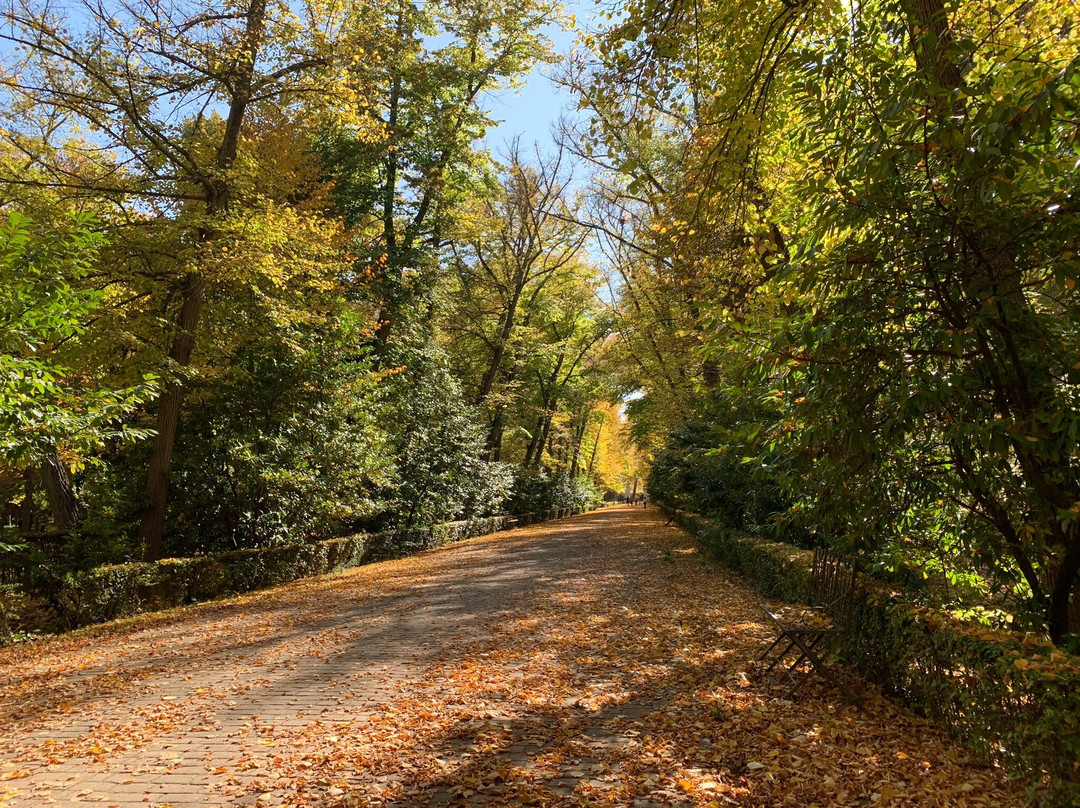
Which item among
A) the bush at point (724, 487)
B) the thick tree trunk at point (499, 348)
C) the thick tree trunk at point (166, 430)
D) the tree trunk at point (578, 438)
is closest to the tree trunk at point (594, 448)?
the tree trunk at point (578, 438)

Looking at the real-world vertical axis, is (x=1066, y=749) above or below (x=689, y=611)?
above

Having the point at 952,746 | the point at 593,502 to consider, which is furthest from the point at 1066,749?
the point at 593,502

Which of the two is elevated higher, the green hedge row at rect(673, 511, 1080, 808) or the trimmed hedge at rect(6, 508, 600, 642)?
the green hedge row at rect(673, 511, 1080, 808)

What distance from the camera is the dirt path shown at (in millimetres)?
3662

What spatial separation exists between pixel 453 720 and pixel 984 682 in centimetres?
360

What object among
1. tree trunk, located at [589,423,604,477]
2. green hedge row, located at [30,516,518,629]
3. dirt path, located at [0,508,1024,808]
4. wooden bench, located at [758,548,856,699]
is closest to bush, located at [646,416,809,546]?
dirt path, located at [0,508,1024,808]

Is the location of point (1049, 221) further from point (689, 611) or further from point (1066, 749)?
point (689, 611)

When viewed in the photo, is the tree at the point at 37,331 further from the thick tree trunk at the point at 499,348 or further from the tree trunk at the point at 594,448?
the tree trunk at the point at 594,448

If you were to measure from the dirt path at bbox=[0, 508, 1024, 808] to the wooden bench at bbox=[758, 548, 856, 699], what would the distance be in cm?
28

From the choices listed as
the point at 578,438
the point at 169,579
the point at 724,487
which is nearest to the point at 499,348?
the point at 724,487

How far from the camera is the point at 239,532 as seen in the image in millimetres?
12711

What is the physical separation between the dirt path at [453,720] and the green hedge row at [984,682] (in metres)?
0.21

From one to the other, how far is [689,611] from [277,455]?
8837mm

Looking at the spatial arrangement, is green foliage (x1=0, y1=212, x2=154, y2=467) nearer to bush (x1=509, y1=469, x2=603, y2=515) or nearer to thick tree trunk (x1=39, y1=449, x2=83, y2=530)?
thick tree trunk (x1=39, y1=449, x2=83, y2=530)
